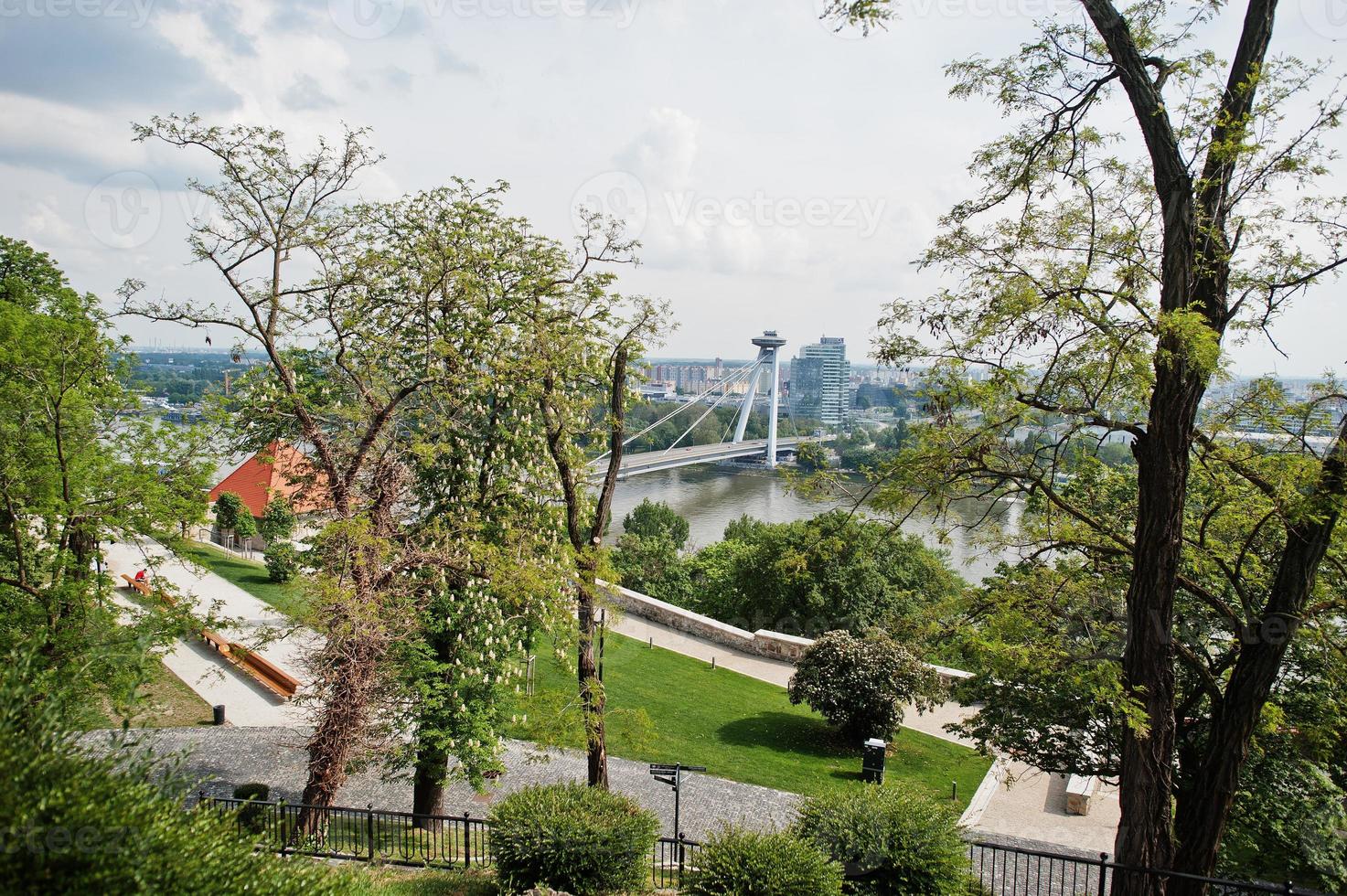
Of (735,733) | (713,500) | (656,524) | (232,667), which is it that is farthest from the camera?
(713,500)

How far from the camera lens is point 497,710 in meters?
10.0

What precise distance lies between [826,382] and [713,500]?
60.2m

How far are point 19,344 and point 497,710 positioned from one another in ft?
21.0

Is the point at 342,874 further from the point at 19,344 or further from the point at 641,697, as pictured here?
the point at 641,697

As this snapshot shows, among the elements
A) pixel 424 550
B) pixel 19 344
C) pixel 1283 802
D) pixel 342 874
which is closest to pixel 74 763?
pixel 342 874

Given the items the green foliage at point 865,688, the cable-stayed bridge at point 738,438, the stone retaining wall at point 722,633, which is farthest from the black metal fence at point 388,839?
the cable-stayed bridge at point 738,438

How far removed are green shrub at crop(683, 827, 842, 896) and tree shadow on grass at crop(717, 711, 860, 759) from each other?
323 inches

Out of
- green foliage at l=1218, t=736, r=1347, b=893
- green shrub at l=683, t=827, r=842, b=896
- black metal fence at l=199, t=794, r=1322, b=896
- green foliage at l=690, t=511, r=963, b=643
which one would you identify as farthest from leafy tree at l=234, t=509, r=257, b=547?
green foliage at l=1218, t=736, r=1347, b=893

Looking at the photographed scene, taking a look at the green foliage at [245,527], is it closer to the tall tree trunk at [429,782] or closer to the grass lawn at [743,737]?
the grass lawn at [743,737]

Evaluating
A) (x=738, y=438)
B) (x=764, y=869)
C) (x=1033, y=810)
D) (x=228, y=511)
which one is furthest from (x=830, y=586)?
(x=738, y=438)

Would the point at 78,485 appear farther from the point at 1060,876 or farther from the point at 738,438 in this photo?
the point at 738,438

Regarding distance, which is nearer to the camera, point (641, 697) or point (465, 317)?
point (465, 317)

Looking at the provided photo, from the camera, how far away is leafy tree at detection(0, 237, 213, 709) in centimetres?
853

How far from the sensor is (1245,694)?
6117 millimetres
